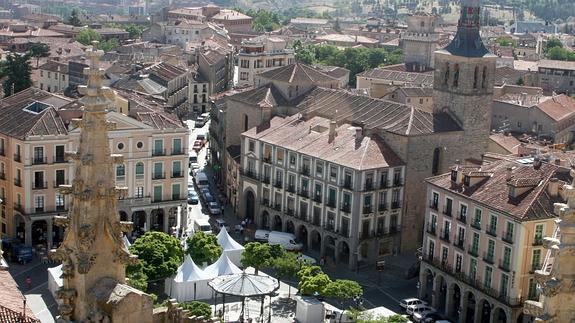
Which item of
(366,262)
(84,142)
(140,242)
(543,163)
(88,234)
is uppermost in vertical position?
(84,142)

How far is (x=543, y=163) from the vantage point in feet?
214

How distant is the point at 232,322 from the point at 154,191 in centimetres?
2164

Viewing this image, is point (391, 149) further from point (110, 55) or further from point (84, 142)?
point (110, 55)

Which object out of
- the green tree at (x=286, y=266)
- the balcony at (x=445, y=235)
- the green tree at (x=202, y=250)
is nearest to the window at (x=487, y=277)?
the balcony at (x=445, y=235)

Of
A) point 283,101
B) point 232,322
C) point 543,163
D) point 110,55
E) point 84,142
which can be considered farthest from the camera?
point 110,55

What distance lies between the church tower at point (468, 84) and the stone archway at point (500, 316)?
2367cm

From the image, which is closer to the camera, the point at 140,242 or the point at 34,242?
the point at 140,242

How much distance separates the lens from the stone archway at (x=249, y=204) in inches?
3401

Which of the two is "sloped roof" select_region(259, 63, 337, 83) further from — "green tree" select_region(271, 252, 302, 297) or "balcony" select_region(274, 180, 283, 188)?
"green tree" select_region(271, 252, 302, 297)

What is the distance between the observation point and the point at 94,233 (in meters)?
19.6

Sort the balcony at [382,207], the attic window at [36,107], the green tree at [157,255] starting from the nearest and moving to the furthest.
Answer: the green tree at [157,255] < the balcony at [382,207] < the attic window at [36,107]

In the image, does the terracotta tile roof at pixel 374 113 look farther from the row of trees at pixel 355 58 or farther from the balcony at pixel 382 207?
the row of trees at pixel 355 58

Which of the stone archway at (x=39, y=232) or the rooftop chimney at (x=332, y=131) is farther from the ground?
the rooftop chimney at (x=332, y=131)

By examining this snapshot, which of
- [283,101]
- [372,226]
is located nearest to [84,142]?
[372,226]
